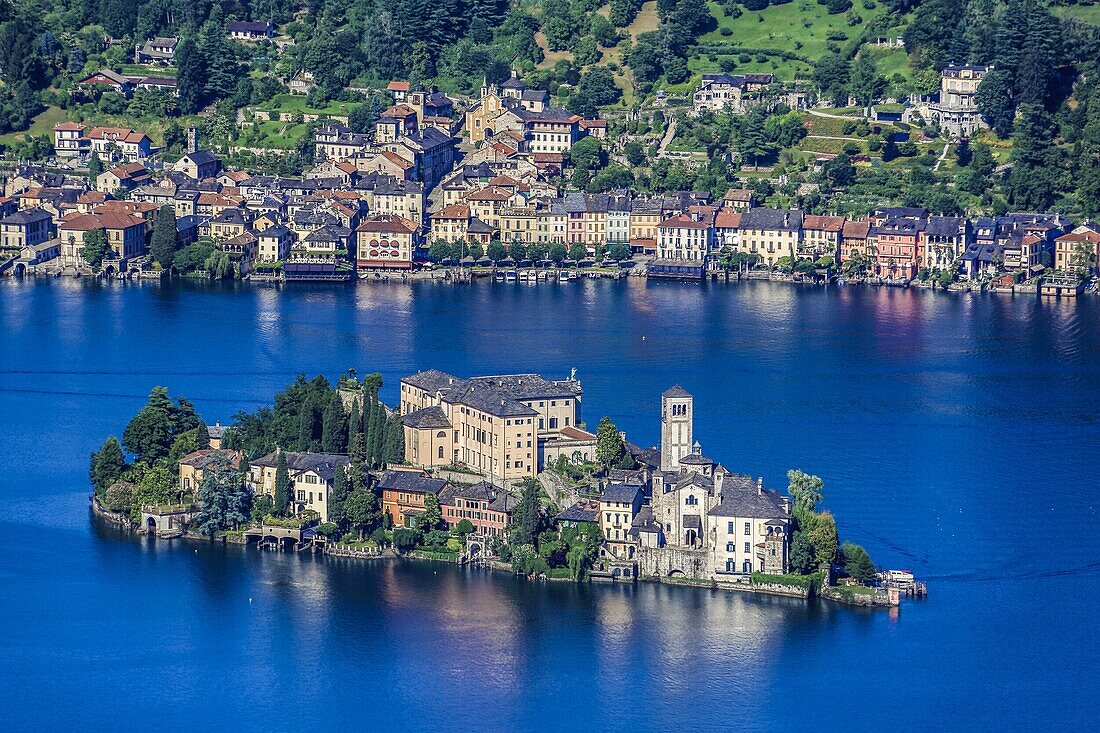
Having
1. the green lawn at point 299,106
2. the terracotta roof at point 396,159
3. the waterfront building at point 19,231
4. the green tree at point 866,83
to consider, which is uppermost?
the green tree at point 866,83

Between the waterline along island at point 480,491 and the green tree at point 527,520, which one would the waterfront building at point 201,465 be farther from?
the green tree at point 527,520

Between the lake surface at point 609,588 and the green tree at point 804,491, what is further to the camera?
the green tree at point 804,491

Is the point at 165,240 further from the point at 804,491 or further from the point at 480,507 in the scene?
the point at 804,491

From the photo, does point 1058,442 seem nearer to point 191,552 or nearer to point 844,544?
point 844,544

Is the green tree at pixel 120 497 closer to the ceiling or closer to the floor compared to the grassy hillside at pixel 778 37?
closer to the floor

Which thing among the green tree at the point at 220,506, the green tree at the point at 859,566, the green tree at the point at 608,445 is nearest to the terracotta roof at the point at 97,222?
the green tree at the point at 220,506

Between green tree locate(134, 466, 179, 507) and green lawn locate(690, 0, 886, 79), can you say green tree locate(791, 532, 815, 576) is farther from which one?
green lawn locate(690, 0, 886, 79)
